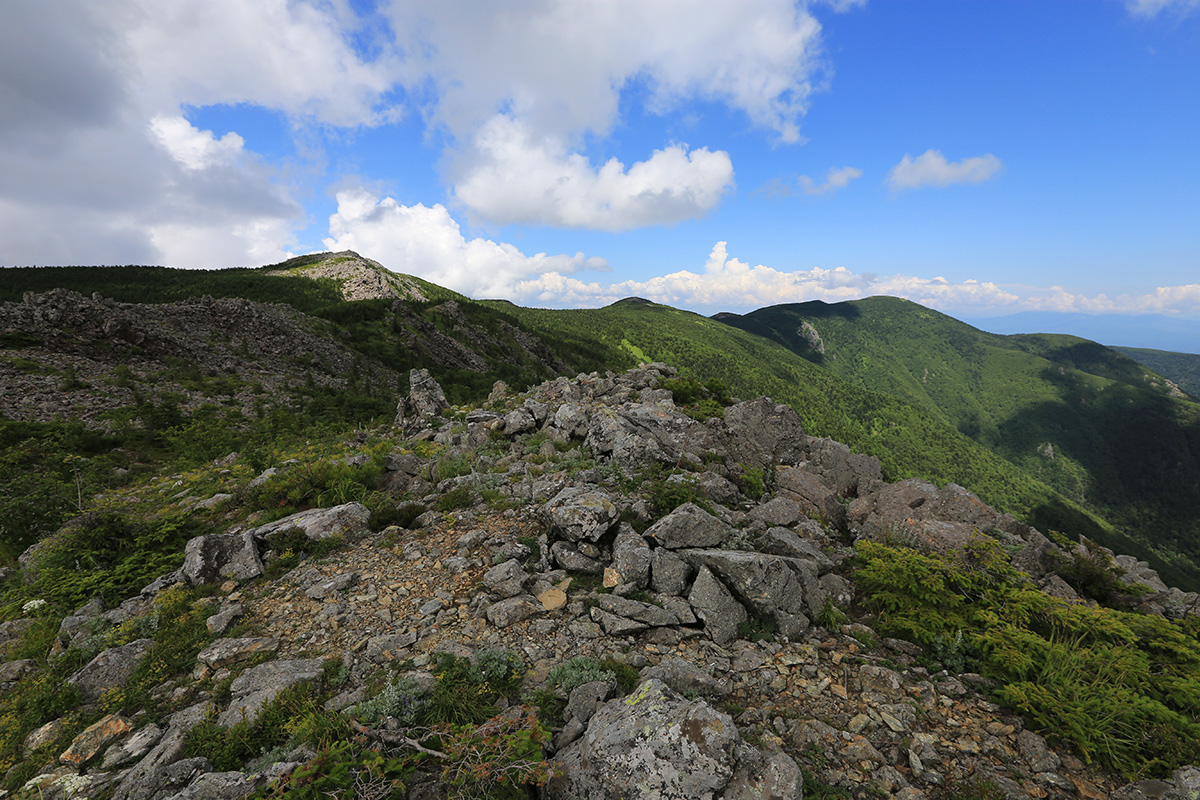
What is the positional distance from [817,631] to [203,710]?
963 centimetres

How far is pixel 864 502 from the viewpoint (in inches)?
507

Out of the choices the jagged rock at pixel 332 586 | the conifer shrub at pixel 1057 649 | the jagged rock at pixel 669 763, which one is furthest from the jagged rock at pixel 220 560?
the conifer shrub at pixel 1057 649

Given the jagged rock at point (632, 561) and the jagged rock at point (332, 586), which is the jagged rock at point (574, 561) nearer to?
the jagged rock at point (632, 561)

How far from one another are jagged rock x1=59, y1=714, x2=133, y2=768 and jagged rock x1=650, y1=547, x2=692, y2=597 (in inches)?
313

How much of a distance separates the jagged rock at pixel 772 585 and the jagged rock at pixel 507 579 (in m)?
3.49

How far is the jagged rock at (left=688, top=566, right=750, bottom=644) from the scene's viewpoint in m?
7.43

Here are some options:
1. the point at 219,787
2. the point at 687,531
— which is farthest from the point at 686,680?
the point at 219,787

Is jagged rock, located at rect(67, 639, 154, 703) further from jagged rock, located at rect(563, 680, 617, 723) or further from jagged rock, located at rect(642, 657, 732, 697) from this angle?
jagged rock, located at rect(642, 657, 732, 697)

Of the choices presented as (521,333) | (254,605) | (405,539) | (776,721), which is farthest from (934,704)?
(521,333)

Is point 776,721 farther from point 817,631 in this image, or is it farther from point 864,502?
point 864,502

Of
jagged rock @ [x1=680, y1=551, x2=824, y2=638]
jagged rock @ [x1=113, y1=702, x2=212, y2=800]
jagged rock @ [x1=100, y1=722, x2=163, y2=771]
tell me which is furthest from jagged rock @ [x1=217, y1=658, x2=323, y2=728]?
jagged rock @ [x1=680, y1=551, x2=824, y2=638]

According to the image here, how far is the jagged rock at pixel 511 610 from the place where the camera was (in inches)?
294

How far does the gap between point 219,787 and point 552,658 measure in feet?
13.1

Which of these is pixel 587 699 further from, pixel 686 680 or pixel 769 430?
pixel 769 430
